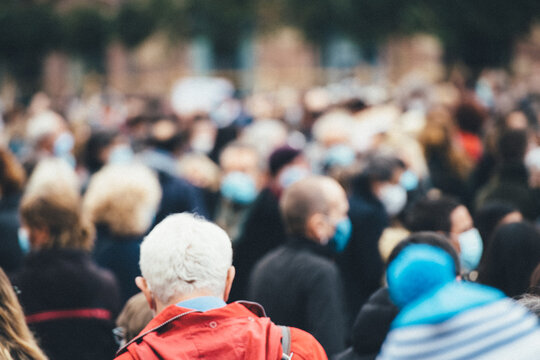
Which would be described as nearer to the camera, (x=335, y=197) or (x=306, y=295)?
(x=306, y=295)

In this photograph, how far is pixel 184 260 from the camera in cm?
259

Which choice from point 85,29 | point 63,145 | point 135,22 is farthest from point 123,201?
point 85,29

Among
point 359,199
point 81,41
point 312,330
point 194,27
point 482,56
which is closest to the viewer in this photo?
point 312,330

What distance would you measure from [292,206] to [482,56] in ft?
65.8

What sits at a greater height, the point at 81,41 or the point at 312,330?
the point at 81,41

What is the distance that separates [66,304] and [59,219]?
1.96 ft

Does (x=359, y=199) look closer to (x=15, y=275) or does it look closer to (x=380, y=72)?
(x=15, y=275)

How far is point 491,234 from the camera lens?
14.3 feet

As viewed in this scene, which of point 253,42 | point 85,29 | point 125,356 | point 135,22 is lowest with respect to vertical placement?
point 125,356

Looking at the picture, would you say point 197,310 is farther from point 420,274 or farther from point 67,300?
point 67,300

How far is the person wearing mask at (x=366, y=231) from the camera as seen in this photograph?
4.87 m

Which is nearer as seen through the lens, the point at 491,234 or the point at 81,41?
the point at 491,234

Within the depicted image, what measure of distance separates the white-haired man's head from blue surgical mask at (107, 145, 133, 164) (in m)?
4.42

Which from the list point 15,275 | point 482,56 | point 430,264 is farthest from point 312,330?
point 482,56
